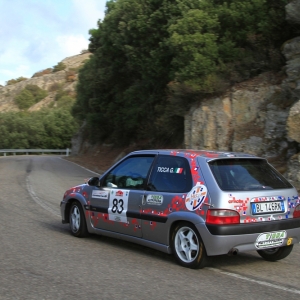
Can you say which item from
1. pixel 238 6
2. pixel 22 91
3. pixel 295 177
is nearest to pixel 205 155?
pixel 295 177

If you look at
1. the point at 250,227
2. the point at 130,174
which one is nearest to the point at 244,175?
the point at 250,227

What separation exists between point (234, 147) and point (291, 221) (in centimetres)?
1145

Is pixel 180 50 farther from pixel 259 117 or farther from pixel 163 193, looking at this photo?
pixel 163 193

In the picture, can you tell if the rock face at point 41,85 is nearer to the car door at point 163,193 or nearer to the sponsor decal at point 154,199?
the car door at point 163,193

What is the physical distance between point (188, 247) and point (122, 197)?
1466 mm

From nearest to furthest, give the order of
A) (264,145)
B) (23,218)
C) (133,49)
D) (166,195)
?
(166,195) < (23,218) < (264,145) < (133,49)

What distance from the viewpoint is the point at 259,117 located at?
17984 mm

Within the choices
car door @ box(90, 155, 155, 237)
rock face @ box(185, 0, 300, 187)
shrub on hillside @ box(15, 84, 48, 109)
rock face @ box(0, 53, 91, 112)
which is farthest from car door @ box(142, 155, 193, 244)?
shrub on hillside @ box(15, 84, 48, 109)

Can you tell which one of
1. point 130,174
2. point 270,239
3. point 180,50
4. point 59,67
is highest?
point 59,67

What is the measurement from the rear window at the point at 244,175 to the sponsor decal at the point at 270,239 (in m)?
0.60

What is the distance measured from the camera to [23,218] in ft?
33.7

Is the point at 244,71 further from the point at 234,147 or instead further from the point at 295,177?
the point at 295,177

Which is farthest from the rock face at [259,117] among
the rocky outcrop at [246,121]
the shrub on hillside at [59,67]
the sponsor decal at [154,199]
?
the shrub on hillside at [59,67]

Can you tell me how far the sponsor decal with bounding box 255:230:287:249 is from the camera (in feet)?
20.2
